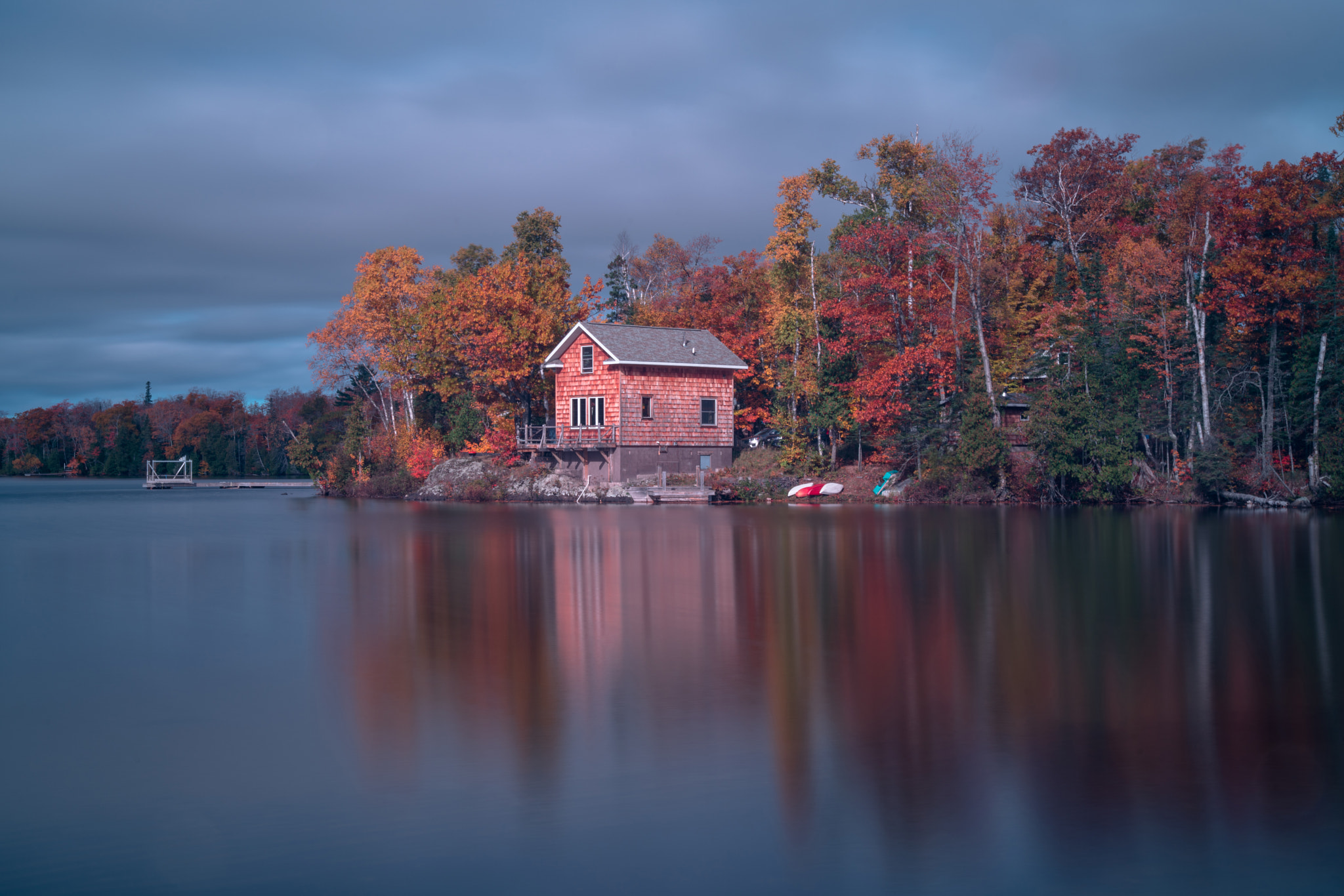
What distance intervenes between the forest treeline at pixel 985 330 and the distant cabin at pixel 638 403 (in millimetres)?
2654

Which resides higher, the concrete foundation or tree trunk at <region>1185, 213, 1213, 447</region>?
tree trunk at <region>1185, 213, 1213, 447</region>

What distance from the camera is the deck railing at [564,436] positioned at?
143 ft

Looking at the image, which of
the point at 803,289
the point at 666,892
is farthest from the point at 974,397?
the point at 666,892

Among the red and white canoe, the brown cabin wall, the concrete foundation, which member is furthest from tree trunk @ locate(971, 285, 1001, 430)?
the concrete foundation

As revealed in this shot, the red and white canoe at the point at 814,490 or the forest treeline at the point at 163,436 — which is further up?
the forest treeline at the point at 163,436

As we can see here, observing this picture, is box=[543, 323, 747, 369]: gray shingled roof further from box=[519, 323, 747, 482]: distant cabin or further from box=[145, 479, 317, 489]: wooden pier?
box=[145, 479, 317, 489]: wooden pier

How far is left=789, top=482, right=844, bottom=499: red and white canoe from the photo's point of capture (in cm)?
4138

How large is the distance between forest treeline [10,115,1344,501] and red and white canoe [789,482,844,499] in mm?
2492

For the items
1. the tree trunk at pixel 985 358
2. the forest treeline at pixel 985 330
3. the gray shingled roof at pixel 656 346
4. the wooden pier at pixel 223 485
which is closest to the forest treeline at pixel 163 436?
the wooden pier at pixel 223 485

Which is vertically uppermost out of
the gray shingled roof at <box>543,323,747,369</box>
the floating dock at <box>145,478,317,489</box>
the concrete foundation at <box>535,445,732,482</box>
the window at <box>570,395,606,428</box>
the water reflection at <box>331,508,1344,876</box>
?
the gray shingled roof at <box>543,323,747,369</box>

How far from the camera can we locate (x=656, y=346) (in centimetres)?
4478

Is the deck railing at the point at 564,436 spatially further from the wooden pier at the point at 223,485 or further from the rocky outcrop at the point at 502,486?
the wooden pier at the point at 223,485

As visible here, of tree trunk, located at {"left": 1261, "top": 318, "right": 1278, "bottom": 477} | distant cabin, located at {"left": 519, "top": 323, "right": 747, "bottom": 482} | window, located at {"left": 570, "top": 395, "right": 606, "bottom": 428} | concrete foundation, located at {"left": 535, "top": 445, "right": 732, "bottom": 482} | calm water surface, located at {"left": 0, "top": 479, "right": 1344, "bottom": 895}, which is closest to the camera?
calm water surface, located at {"left": 0, "top": 479, "right": 1344, "bottom": 895}

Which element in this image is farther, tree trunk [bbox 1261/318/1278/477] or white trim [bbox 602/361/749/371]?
white trim [bbox 602/361/749/371]
